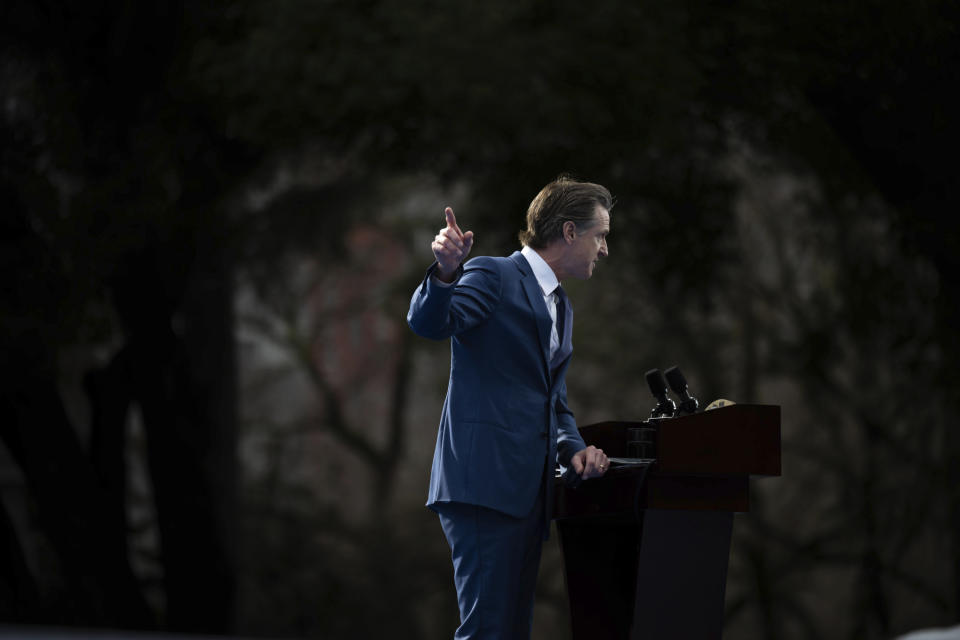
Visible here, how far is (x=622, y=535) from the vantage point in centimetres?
296

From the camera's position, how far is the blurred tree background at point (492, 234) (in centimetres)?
601

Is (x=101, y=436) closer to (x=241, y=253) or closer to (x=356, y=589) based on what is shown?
(x=241, y=253)

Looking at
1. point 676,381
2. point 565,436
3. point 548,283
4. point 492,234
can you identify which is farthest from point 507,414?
point 492,234

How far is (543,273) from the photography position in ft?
8.93

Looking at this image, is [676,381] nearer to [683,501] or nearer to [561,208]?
[683,501]

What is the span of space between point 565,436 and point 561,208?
1.77 ft

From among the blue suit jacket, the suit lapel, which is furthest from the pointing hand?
the suit lapel

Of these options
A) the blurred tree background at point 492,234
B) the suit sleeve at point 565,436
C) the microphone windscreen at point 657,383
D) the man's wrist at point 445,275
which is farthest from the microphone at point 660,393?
the blurred tree background at point 492,234

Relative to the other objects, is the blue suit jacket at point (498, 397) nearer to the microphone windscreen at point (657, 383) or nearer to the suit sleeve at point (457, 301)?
the suit sleeve at point (457, 301)

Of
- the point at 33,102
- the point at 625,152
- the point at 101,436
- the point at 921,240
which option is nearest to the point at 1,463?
the point at 101,436

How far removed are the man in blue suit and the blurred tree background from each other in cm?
312

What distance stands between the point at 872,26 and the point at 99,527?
16.7 ft

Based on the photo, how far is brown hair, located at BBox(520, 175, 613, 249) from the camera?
8.91 feet

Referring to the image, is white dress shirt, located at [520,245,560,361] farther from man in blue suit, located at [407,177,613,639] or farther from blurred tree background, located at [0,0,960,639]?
blurred tree background, located at [0,0,960,639]
